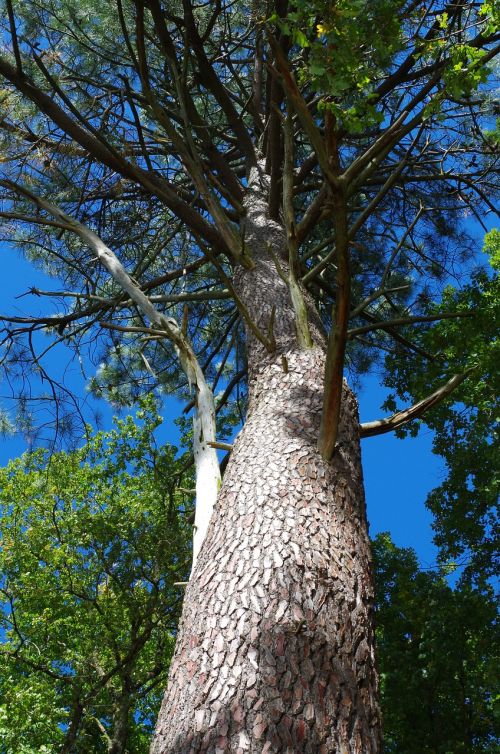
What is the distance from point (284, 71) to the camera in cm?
220

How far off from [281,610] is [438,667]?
19.0 ft

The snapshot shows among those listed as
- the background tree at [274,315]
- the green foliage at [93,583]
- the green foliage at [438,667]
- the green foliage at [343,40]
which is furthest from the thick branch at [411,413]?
the green foliage at [438,667]

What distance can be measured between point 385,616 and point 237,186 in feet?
16.1

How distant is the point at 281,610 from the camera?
2062 millimetres

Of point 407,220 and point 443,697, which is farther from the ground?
point 407,220

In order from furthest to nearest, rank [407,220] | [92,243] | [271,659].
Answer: [407,220] < [92,243] < [271,659]

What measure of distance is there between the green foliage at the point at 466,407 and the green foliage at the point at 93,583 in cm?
304

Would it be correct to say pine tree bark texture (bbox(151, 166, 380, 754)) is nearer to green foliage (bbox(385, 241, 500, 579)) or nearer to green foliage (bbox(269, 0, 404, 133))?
green foliage (bbox(269, 0, 404, 133))

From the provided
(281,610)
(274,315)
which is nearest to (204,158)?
(274,315)

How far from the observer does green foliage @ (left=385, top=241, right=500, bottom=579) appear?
743 centimetres

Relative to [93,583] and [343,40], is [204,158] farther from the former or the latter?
[93,583]

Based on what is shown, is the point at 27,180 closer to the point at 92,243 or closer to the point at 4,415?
the point at 92,243

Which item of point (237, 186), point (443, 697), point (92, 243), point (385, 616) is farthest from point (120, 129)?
point (443, 697)

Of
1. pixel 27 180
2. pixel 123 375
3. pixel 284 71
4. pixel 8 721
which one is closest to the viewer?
pixel 284 71
